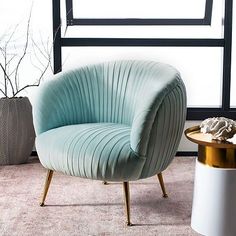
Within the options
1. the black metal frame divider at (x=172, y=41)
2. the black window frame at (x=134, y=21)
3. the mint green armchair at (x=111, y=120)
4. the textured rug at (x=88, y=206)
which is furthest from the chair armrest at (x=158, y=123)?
the black window frame at (x=134, y=21)

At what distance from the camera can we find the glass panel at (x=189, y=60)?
391cm

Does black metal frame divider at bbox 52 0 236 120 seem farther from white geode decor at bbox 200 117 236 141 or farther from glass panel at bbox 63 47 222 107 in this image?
white geode decor at bbox 200 117 236 141

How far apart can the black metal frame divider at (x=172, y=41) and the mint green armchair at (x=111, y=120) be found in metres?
0.89

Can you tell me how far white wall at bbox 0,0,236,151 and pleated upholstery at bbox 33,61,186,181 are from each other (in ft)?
3.07

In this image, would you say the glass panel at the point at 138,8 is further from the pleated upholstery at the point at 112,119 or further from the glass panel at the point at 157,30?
the pleated upholstery at the point at 112,119

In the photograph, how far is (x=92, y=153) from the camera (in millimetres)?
2463

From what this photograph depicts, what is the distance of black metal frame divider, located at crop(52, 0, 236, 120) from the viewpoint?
382 cm

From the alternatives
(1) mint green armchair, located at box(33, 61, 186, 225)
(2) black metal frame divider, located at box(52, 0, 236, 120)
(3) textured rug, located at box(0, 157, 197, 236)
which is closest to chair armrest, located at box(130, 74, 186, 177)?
(1) mint green armchair, located at box(33, 61, 186, 225)

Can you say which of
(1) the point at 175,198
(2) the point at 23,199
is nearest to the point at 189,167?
(1) the point at 175,198

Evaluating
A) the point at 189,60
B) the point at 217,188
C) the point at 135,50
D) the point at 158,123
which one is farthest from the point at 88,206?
the point at 189,60

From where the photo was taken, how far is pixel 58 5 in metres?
3.80

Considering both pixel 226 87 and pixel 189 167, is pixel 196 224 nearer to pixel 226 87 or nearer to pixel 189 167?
pixel 189 167

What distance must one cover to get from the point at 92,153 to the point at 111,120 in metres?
0.55

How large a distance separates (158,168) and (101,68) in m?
0.75
